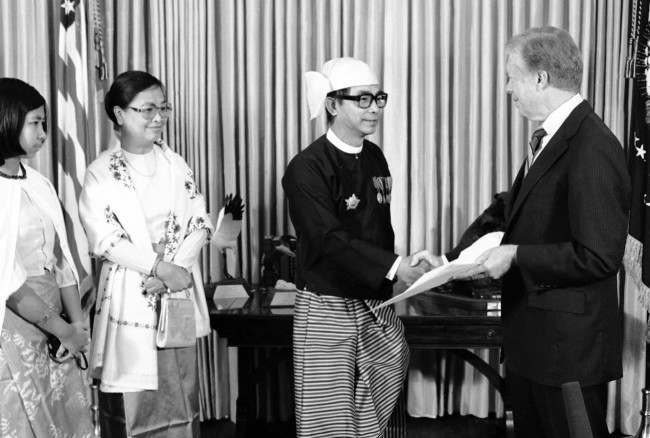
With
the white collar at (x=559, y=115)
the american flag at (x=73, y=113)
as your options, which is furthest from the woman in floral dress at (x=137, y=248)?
the white collar at (x=559, y=115)

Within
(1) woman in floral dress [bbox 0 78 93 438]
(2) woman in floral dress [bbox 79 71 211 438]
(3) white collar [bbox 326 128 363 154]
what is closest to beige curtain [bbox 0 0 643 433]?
(2) woman in floral dress [bbox 79 71 211 438]

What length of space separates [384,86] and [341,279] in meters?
1.36

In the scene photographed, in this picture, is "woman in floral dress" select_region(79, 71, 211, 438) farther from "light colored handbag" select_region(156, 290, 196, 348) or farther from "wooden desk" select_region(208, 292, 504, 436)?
"wooden desk" select_region(208, 292, 504, 436)

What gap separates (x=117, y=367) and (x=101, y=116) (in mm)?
1187

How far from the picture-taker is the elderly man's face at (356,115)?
2.70 meters

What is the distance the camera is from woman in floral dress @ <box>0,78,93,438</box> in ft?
7.75

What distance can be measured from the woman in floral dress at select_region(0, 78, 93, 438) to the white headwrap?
0.87 metres

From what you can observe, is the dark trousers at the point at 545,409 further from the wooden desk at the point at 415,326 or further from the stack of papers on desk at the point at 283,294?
the stack of papers on desk at the point at 283,294

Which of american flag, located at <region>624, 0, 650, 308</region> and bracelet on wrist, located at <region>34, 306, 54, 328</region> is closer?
Answer: bracelet on wrist, located at <region>34, 306, 54, 328</region>

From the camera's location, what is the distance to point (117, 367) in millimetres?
2762

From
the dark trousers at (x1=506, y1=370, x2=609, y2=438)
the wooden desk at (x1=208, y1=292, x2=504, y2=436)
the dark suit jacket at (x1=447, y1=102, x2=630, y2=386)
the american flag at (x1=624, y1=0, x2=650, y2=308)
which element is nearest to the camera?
the dark suit jacket at (x1=447, y1=102, x2=630, y2=386)

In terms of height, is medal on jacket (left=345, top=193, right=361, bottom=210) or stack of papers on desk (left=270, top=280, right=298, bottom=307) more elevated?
medal on jacket (left=345, top=193, right=361, bottom=210)

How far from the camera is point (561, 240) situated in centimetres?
197

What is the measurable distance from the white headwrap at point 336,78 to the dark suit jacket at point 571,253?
2.84ft
